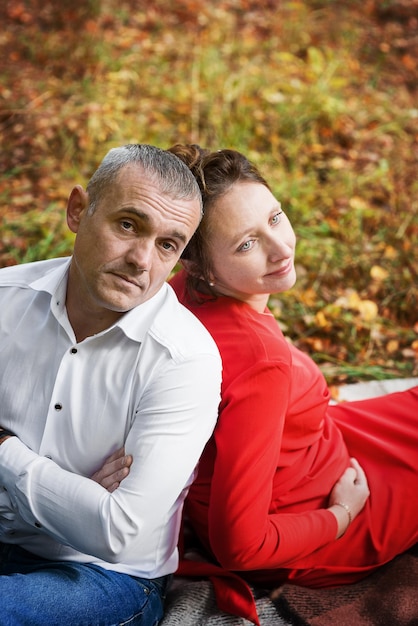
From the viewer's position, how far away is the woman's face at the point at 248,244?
92.2 inches

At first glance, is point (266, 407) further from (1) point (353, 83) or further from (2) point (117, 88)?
(1) point (353, 83)

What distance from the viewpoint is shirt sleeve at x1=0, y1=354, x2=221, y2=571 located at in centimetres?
196

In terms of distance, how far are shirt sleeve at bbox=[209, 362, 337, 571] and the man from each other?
11cm

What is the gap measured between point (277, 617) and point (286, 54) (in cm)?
582

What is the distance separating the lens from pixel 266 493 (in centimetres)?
221

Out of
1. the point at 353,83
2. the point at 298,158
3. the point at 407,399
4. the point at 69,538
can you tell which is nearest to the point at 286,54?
the point at 353,83

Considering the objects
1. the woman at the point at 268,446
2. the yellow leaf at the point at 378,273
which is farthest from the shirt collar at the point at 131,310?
the yellow leaf at the point at 378,273

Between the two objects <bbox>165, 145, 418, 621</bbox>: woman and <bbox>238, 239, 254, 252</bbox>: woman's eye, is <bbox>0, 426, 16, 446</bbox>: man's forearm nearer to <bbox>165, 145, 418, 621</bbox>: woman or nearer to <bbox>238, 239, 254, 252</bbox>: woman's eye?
<bbox>165, 145, 418, 621</bbox>: woman

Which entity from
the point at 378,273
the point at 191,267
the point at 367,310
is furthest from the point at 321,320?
the point at 191,267

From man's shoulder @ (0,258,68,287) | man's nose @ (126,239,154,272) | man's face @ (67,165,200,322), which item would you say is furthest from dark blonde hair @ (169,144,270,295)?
man's shoulder @ (0,258,68,287)

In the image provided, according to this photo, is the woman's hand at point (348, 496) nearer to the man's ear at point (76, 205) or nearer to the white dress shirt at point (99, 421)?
the white dress shirt at point (99, 421)

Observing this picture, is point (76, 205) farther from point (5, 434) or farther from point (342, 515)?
point (342, 515)

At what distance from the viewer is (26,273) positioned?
2416 millimetres

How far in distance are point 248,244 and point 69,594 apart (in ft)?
3.83
